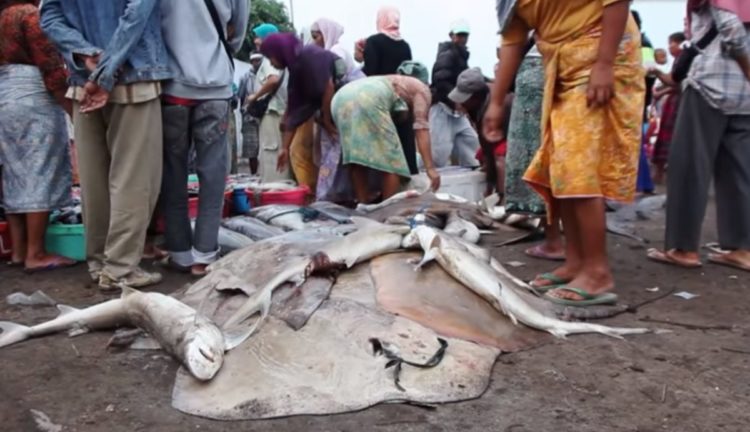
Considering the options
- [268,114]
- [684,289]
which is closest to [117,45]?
[684,289]

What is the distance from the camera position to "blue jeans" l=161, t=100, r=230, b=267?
408 centimetres

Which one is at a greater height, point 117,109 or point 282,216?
point 117,109

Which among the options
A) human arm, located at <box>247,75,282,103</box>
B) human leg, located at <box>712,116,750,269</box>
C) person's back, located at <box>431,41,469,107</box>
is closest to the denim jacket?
human leg, located at <box>712,116,750,269</box>

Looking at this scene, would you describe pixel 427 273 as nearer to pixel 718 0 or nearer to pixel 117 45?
pixel 117 45

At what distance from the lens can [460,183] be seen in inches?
261

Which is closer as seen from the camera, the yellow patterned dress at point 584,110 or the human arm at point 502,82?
the yellow patterned dress at point 584,110

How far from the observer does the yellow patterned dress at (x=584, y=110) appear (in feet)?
10.7

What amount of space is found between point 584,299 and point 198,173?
2.23m

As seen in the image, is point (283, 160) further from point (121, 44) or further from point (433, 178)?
point (121, 44)

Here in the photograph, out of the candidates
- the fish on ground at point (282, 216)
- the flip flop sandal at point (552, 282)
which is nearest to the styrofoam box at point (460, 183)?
the fish on ground at point (282, 216)

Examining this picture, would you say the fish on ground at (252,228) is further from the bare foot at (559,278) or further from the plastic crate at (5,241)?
the bare foot at (559,278)

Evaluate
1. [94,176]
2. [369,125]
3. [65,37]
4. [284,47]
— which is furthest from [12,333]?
[284,47]

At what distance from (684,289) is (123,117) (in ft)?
9.97

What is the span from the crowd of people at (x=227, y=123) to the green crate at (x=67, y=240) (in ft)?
0.41
